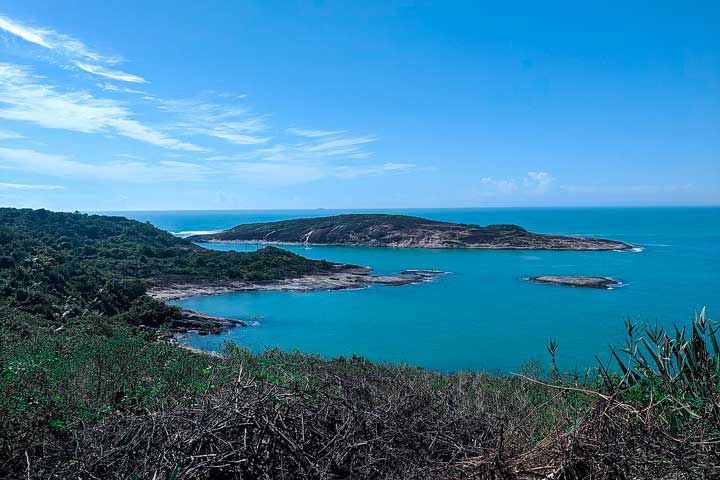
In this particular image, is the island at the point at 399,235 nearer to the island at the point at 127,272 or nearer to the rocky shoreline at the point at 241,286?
the island at the point at 127,272

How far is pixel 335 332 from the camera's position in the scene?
97.8ft

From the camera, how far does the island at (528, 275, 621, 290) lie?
41938 mm

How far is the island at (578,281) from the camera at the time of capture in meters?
41.9

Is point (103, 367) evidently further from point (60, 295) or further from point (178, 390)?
point (60, 295)

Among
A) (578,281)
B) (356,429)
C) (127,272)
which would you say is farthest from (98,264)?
(578,281)

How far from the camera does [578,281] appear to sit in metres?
43.5

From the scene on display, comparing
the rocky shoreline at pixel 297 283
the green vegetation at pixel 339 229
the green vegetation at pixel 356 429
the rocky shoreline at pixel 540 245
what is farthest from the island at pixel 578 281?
the green vegetation at pixel 356 429

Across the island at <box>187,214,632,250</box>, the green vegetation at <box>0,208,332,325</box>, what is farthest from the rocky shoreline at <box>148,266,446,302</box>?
the island at <box>187,214,632,250</box>

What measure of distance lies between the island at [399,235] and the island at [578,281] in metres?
25.4

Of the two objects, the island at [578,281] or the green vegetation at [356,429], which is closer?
the green vegetation at [356,429]

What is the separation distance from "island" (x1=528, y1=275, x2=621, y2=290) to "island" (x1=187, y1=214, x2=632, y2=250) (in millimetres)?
25421

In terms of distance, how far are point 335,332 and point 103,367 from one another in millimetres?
22381

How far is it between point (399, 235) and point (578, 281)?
3820cm

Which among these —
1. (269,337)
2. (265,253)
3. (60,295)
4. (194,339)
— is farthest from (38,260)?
(265,253)
